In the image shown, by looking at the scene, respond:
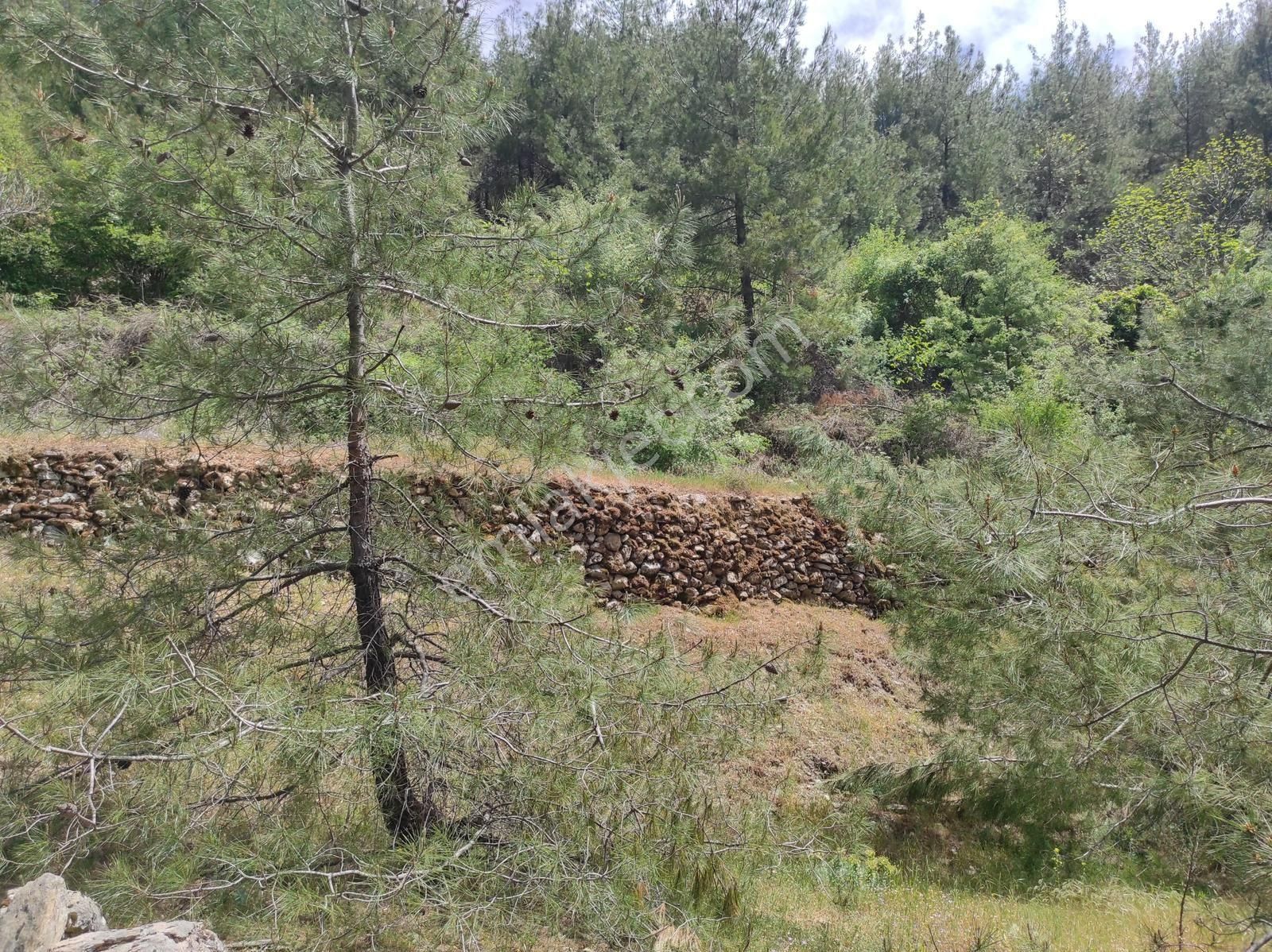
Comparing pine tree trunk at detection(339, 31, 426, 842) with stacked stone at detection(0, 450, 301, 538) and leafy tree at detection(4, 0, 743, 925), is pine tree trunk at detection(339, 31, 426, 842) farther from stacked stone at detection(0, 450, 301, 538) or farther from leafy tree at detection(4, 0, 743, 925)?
stacked stone at detection(0, 450, 301, 538)

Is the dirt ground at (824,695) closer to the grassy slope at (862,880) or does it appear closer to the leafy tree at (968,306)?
the grassy slope at (862,880)

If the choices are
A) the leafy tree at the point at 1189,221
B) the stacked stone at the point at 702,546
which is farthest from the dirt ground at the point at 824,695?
the leafy tree at the point at 1189,221

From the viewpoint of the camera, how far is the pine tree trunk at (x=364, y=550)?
2.53 m

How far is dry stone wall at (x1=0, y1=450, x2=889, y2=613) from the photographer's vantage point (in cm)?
645

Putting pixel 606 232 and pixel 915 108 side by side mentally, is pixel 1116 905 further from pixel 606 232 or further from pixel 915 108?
pixel 915 108

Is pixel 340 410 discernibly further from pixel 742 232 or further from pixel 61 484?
pixel 742 232

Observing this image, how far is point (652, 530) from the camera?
8438mm

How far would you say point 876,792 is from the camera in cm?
572

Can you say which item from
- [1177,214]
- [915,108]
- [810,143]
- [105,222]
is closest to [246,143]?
[105,222]

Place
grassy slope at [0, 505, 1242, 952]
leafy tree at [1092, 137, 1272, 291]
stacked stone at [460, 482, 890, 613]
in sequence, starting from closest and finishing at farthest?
grassy slope at [0, 505, 1242, 952] < stacked stone at [460, 482, 890, 613] < leafy tree at [1092, 137, 1272, 291]

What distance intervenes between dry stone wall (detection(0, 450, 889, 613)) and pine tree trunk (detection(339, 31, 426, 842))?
914 mm

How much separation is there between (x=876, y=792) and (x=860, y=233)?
1903 centimetres

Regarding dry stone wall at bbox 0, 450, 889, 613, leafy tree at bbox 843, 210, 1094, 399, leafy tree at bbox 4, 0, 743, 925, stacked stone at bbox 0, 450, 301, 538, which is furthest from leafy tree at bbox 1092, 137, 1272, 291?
stacked stone at bbox 0, 450, 301, 538

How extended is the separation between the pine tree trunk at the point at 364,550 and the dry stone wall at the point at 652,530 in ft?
3.00
